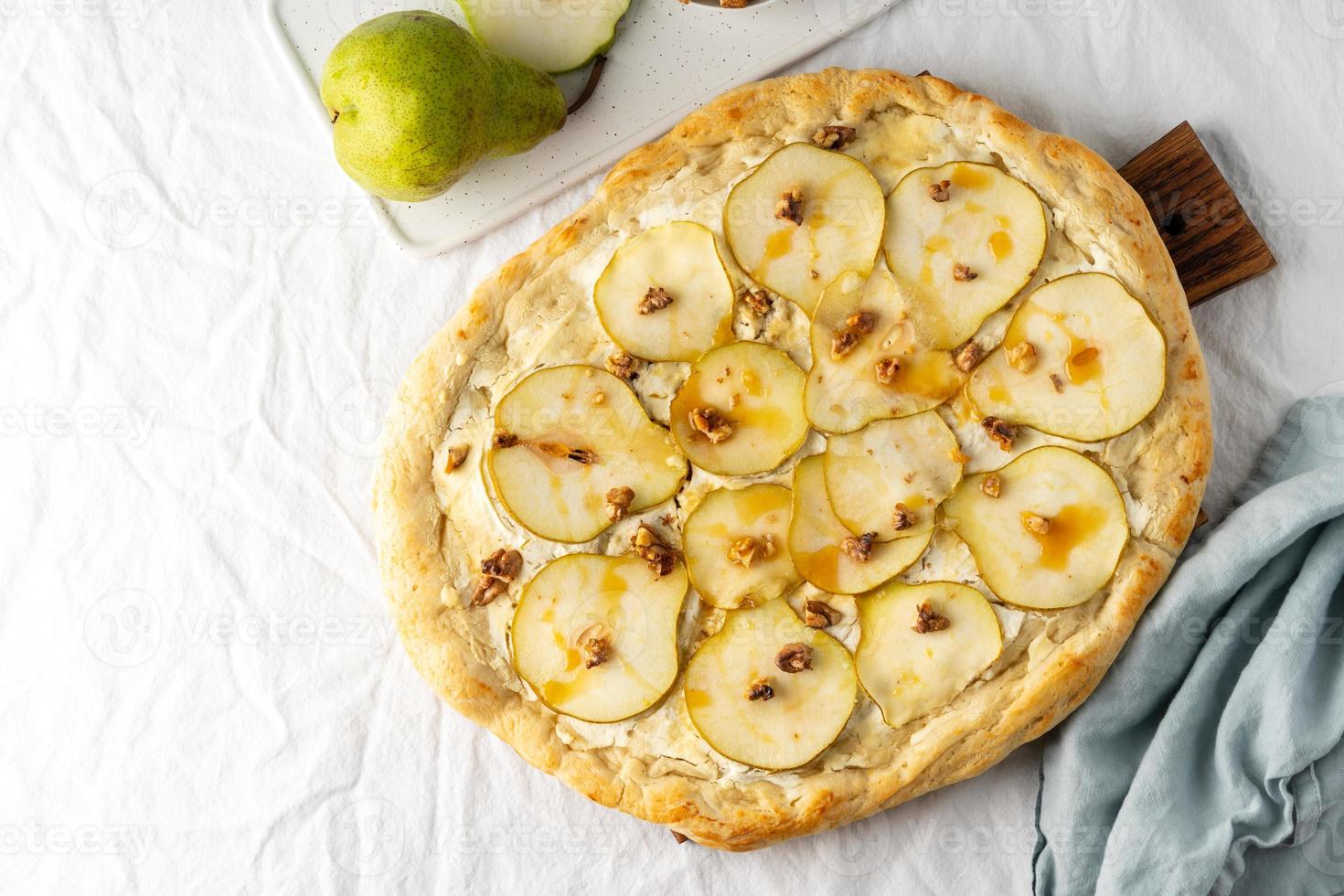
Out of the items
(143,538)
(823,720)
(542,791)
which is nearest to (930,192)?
(823,720)

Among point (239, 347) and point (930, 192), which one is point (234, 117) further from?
point (930, 192)

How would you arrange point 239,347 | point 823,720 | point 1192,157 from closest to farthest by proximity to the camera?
1. point 823,720
2. point 1192,157
3. point 239,347

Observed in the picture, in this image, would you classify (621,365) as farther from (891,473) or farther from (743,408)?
(891,473)

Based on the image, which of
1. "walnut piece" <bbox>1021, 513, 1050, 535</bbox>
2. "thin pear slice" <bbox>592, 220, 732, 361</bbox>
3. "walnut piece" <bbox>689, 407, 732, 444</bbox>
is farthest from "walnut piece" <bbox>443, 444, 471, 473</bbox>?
"walnut piece" <bbox>1021, 513, 1050, 535</bbox>

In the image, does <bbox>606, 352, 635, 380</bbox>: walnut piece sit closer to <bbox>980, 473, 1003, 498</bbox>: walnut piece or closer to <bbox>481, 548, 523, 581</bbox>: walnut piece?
<bbox>481, 548, 523, 581</bbox>: walnut piece

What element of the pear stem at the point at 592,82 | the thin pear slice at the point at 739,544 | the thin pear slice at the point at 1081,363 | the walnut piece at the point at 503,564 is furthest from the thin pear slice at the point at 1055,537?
the pear stem at the point at 592,82

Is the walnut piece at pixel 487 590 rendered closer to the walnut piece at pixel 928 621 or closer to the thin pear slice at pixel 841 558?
the thin pear slice at pixel 841 558

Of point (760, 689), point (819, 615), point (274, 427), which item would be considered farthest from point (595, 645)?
point (274, 427)
